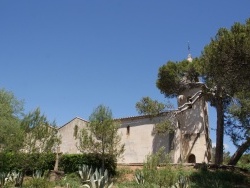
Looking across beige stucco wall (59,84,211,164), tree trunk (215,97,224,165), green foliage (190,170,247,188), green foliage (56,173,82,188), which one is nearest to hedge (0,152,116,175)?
green foliage (56,173,82,188)

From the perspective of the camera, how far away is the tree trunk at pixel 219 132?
2736 centimetres

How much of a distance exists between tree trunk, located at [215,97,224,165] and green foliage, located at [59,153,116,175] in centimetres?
852

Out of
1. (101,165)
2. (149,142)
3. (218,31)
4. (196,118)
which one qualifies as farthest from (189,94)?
(218,31)

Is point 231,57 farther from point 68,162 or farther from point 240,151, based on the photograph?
point 68,162

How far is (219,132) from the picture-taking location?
2780cm

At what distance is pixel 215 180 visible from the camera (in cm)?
2069

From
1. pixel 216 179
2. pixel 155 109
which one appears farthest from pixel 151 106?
pixel 216 179

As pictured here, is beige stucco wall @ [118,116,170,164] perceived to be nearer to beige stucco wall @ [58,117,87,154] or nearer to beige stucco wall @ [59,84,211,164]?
beige stucco wall @ [59,84,211,164]

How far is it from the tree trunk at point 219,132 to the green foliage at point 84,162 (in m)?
8.52

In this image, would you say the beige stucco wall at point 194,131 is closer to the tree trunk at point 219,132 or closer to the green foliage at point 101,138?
the tree trunk at point 219,132

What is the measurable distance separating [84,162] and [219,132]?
439 inches

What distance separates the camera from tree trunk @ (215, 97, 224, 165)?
27.4m

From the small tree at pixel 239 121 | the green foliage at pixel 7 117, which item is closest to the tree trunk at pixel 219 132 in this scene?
the small tree at pixel 239 121

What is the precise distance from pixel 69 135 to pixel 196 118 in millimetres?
14151
